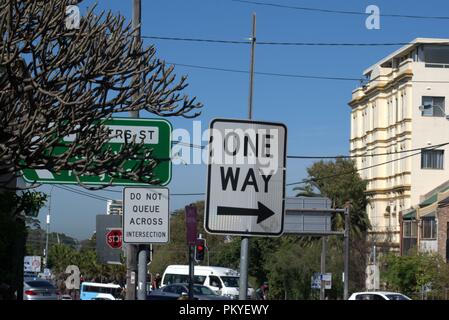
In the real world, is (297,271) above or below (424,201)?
below

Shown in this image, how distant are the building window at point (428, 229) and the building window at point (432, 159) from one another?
10004mm

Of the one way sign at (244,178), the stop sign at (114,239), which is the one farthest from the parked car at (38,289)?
the one way sign at (244,178)

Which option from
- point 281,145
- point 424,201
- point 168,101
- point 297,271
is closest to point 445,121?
point 424,201

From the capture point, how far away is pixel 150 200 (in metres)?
11.3

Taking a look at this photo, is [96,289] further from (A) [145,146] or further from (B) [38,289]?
(A) [145,146]

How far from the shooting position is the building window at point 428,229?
5550 cm

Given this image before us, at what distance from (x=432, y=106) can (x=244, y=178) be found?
6045cm

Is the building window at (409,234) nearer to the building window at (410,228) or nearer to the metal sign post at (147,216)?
the building window at (410,228)

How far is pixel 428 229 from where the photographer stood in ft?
185

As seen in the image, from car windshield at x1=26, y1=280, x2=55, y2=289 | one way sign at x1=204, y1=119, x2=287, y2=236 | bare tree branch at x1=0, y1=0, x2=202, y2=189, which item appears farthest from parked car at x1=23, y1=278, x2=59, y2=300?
one way sign at x1=204, y1=119, x2=287, y2=236

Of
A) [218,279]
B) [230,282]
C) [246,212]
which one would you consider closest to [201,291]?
[218,279]

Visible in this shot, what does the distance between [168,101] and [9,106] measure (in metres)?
2.48

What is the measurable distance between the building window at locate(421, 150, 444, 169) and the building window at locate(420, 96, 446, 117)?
293 centimetres
